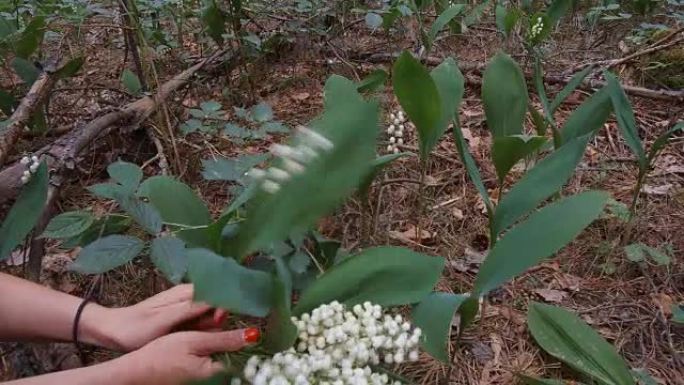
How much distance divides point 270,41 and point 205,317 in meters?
1.60

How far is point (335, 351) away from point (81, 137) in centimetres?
101

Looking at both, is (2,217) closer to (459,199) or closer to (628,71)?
(459,199)

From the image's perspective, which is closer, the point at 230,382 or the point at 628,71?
the point at 230,382

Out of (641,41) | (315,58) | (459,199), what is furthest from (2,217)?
(641,41)

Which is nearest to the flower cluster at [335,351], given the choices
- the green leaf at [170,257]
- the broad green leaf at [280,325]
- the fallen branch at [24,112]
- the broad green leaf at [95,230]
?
the broad green leaf at [280,325]

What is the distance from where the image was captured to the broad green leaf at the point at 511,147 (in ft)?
3.35

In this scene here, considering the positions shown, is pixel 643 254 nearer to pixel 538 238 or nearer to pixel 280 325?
pixel 538 238

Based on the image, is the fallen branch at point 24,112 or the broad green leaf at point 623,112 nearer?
the broad green leaf at point 623,112

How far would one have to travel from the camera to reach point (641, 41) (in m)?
2.25

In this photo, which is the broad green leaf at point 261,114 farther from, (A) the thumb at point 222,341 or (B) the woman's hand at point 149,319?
(A) the thumb at point 222,341

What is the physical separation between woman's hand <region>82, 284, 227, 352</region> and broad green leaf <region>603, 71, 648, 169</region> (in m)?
0.85

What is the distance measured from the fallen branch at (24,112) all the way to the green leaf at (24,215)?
0.28 m

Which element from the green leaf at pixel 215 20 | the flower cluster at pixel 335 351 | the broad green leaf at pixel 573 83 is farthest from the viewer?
the green leaf at pixel 215 20

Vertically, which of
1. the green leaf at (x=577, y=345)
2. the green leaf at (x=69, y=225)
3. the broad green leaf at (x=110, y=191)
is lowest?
the green leaf at (x=577, y=345)
